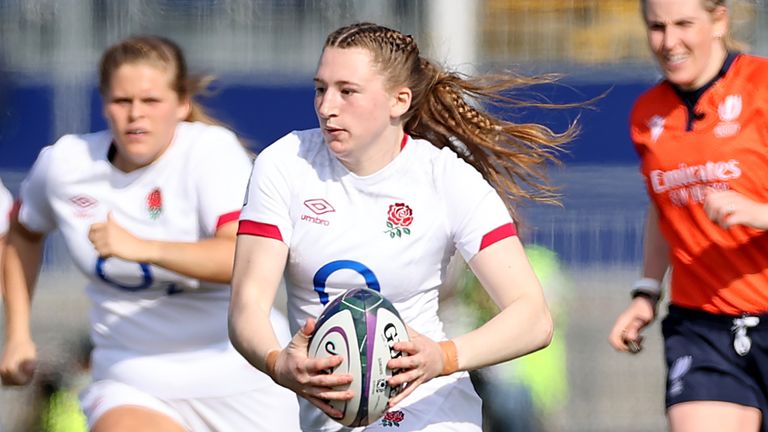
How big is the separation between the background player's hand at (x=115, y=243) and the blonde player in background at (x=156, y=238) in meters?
0.27

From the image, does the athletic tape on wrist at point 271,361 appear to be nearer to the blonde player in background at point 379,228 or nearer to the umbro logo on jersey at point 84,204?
the blonde player in background at point 379,228

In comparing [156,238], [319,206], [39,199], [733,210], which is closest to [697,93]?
[733,210]

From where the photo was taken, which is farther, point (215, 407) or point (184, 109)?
point (184, 109)

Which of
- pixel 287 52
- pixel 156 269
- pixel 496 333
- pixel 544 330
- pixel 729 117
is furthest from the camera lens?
pixel 287 52

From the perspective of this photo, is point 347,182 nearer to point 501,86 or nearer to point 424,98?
point 424,98

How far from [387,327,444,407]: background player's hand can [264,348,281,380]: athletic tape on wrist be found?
0.28 m

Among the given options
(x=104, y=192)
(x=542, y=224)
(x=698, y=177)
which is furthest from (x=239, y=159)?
(x=542, y=224)

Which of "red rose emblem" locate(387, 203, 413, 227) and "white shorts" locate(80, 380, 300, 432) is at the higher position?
"red rose emblem" locate(387, 203, 413, 227)

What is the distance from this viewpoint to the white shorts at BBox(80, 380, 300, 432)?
4395mm

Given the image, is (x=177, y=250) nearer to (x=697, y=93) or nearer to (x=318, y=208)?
(x=318, y=208)

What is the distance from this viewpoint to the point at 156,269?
4.41 meters

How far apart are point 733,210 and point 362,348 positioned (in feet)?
3.33

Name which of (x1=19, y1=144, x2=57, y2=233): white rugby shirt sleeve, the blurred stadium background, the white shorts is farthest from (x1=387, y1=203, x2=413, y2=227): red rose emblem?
the blurred stadium background

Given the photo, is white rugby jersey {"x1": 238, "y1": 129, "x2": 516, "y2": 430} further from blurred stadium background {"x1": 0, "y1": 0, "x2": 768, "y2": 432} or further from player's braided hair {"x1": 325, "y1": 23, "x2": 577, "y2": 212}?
blurred stadium background {"x1": 0, "y1": 0, "x2": 768, "y2": 432}
